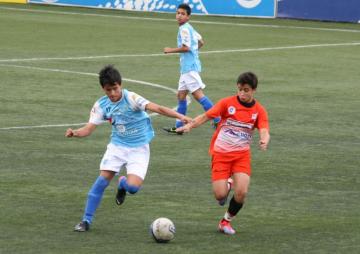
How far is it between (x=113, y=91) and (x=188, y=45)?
26.5 feet

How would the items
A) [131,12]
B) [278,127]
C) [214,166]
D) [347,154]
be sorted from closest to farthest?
[214,166], [347,154], [278,127], [131,12]

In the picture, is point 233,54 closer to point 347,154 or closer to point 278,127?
point 278,127

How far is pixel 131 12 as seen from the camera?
4625 centimetres

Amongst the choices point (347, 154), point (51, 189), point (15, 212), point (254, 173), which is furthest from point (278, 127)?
point (15, 212)

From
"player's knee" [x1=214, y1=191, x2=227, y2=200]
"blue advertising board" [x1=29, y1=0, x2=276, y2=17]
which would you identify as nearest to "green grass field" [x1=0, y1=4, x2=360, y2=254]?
"player's knee" [x1=214, y1=191, x2=227, y2=200]

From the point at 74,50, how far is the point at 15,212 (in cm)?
2010

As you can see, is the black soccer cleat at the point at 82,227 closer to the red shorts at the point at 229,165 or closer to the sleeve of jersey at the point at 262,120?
the red shorts at the point at 229,165

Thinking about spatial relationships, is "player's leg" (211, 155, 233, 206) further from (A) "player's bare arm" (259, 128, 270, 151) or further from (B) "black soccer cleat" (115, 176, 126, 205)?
(B) "black soccer cleat" (115, 176, 126, 205)

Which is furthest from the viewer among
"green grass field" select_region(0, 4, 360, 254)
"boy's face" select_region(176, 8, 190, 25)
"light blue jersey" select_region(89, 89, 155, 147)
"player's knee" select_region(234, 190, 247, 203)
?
"boy's face" select_region(176, 8, 190, 25)

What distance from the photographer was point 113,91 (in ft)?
38.0

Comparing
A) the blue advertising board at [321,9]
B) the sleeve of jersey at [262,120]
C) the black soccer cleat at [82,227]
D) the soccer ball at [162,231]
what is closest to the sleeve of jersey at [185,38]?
the sleeve of jersey at [262,120]

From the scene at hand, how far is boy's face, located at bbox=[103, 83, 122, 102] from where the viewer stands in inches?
454

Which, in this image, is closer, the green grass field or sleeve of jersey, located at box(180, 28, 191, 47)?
the green grass field

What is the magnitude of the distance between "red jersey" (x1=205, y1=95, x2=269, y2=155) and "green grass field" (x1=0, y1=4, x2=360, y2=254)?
862mm
